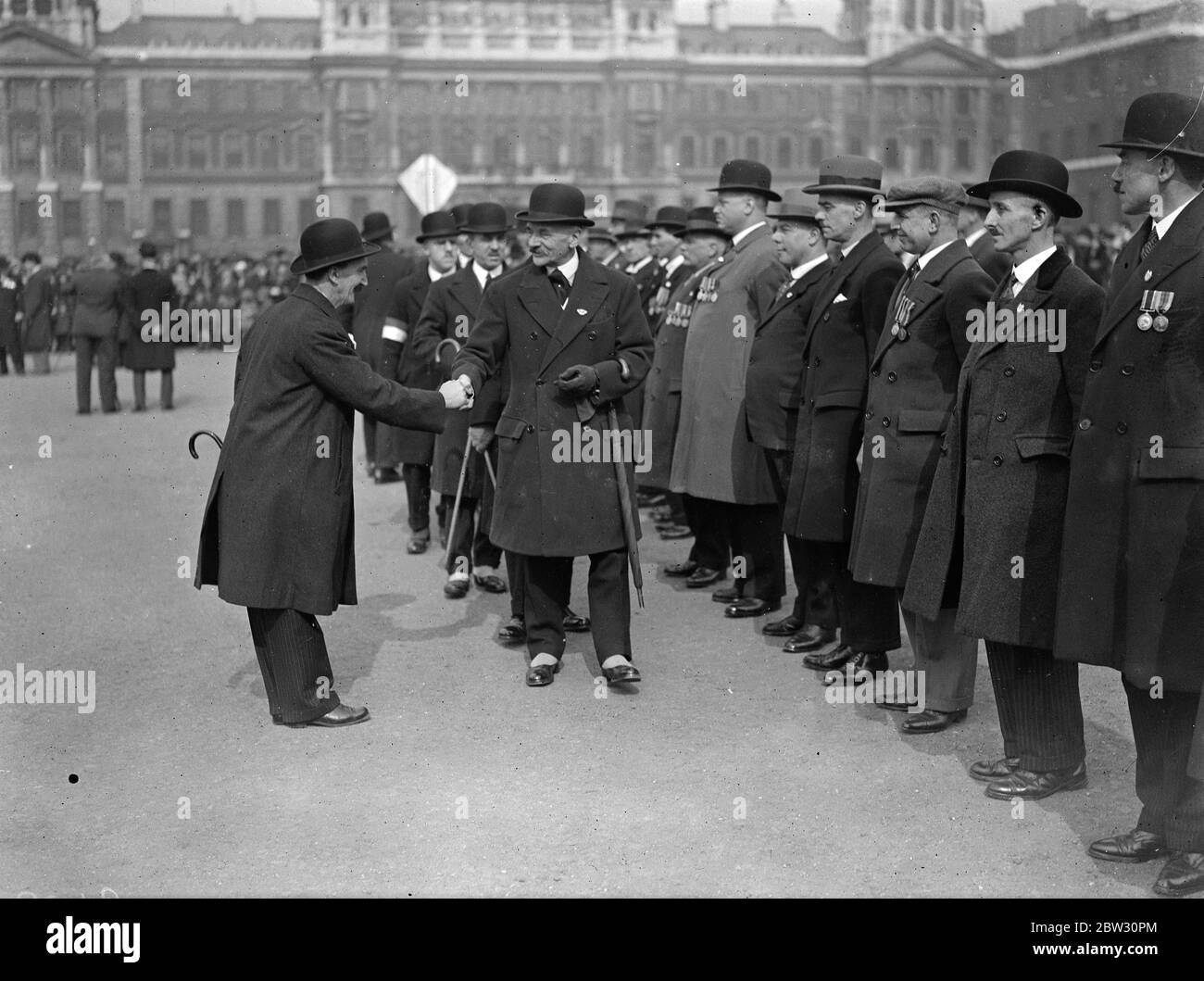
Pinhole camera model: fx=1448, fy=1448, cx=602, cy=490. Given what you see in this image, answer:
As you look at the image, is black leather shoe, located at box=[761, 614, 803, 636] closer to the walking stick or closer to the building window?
the walking stick

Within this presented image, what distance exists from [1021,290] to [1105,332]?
0.66 metres

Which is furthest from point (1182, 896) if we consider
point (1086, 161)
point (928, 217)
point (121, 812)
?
point (1086, 161)

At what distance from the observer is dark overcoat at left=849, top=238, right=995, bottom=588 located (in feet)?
19.3

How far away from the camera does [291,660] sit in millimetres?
6023

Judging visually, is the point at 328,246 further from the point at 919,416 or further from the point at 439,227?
the point at 439,227

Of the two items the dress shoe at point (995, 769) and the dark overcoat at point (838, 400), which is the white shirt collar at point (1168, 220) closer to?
the dress shoe at point (995, 769)

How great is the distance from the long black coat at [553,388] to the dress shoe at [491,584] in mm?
2048

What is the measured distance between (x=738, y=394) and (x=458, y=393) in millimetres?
2391

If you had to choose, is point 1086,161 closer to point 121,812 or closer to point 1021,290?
point 1021,290

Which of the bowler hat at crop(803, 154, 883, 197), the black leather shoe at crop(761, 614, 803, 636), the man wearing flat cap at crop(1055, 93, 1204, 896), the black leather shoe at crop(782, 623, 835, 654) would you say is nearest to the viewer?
the man wearing flat cap at crop(1055, 93, 1204, 896)

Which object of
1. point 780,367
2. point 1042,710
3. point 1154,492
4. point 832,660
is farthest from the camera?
point 780,367

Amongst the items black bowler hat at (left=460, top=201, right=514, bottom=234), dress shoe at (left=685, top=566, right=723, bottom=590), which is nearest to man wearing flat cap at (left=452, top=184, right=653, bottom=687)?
black bowler hat at (left=460, top=201, right=514, bottom=234)

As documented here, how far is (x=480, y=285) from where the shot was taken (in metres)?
9.02

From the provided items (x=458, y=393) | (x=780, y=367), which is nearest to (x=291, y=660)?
(x=458, y=393)
